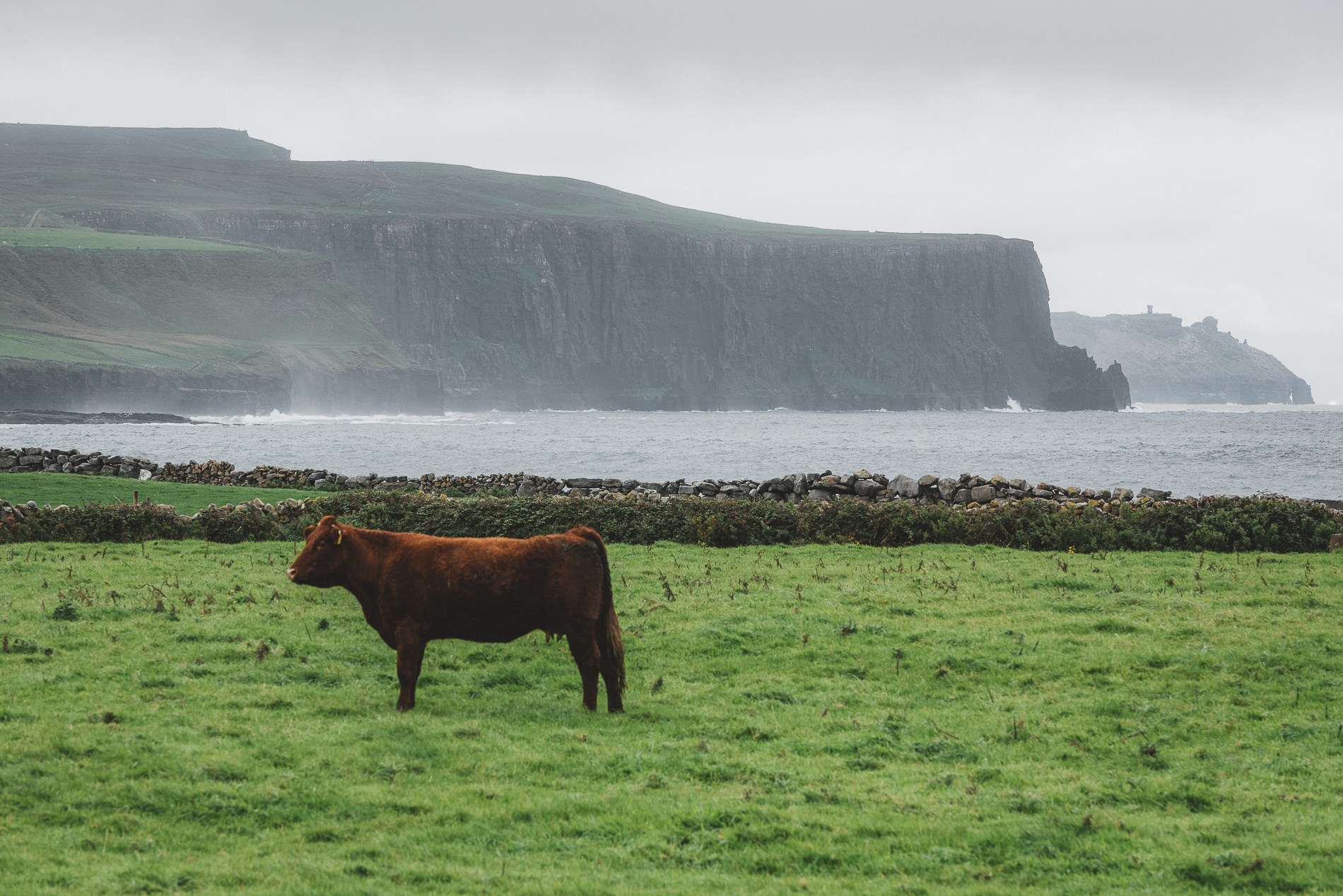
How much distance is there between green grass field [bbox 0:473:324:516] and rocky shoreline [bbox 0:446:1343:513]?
112 inches

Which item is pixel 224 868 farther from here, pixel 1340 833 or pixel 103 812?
pixel 1340 833

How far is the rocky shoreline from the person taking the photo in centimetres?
2948

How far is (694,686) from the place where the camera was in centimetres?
1264

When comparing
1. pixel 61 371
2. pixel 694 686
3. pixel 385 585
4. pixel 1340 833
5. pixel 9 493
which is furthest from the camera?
pixel 61 371

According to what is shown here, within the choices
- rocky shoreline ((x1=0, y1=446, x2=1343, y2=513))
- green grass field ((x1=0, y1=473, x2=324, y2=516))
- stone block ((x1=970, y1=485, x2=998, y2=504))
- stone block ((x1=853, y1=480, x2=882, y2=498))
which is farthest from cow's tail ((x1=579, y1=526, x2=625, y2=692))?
green grass field ((x1=0, y1=473, x2=324, y2=516))

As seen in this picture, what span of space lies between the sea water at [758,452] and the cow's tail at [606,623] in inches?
1917

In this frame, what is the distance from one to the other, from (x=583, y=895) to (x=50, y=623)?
11260 millimetres

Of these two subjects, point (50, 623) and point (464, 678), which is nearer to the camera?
point (464, 678)

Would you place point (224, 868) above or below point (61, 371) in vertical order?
below

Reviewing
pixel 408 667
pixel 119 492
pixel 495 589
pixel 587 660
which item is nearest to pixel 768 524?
pixel 587 660

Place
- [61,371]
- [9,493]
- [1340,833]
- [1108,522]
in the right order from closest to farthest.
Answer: [1340,833] → [1108,522] → [9,493] → [61,371]

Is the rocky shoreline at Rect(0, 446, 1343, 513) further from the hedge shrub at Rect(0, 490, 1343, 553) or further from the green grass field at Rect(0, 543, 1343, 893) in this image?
the green grass field at Rect(0, 543, 1343, 893)

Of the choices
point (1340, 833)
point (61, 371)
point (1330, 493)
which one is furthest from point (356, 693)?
point (61, 371)

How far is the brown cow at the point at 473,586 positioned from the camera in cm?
1098
